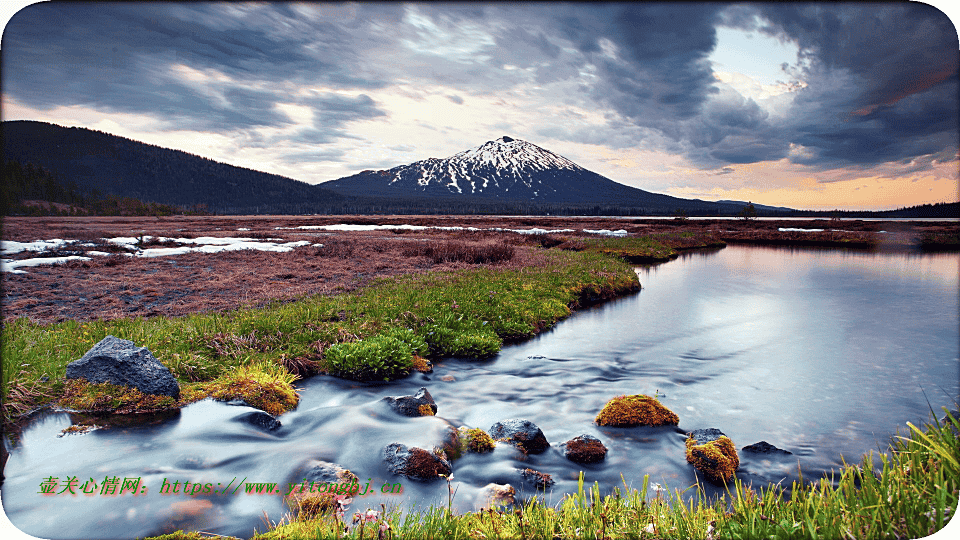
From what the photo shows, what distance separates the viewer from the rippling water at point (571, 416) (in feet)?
15.5

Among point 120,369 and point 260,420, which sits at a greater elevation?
point 120,369

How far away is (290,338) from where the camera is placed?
35.8 feet

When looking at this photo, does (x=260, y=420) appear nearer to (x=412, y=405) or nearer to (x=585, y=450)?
(x=412, y=405)

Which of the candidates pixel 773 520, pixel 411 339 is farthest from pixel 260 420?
pixel 773 520

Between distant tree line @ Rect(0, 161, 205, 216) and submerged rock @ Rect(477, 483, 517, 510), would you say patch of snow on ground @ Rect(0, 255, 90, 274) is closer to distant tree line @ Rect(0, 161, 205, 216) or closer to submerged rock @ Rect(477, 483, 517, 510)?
submerged rock @ Rect(477, 483, 517, 510)

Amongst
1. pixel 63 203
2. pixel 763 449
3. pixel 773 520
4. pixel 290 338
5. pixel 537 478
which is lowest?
pixel 763 449

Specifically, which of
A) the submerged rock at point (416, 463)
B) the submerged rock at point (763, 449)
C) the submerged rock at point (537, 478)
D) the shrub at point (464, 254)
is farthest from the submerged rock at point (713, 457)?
the shrub at point (464, 254)

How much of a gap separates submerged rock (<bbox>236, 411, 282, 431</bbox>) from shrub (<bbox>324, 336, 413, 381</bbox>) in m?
2.74

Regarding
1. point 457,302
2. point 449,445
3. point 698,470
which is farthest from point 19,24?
point 457,302

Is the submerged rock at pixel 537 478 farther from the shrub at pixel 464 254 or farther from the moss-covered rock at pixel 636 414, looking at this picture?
the shrub at pixel 464 254

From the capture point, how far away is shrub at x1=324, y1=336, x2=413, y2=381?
10000 mm

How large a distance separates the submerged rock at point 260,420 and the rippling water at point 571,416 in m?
0.15

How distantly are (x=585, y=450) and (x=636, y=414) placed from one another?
1892mm

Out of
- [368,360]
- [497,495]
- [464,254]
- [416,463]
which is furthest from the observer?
[464,254]
